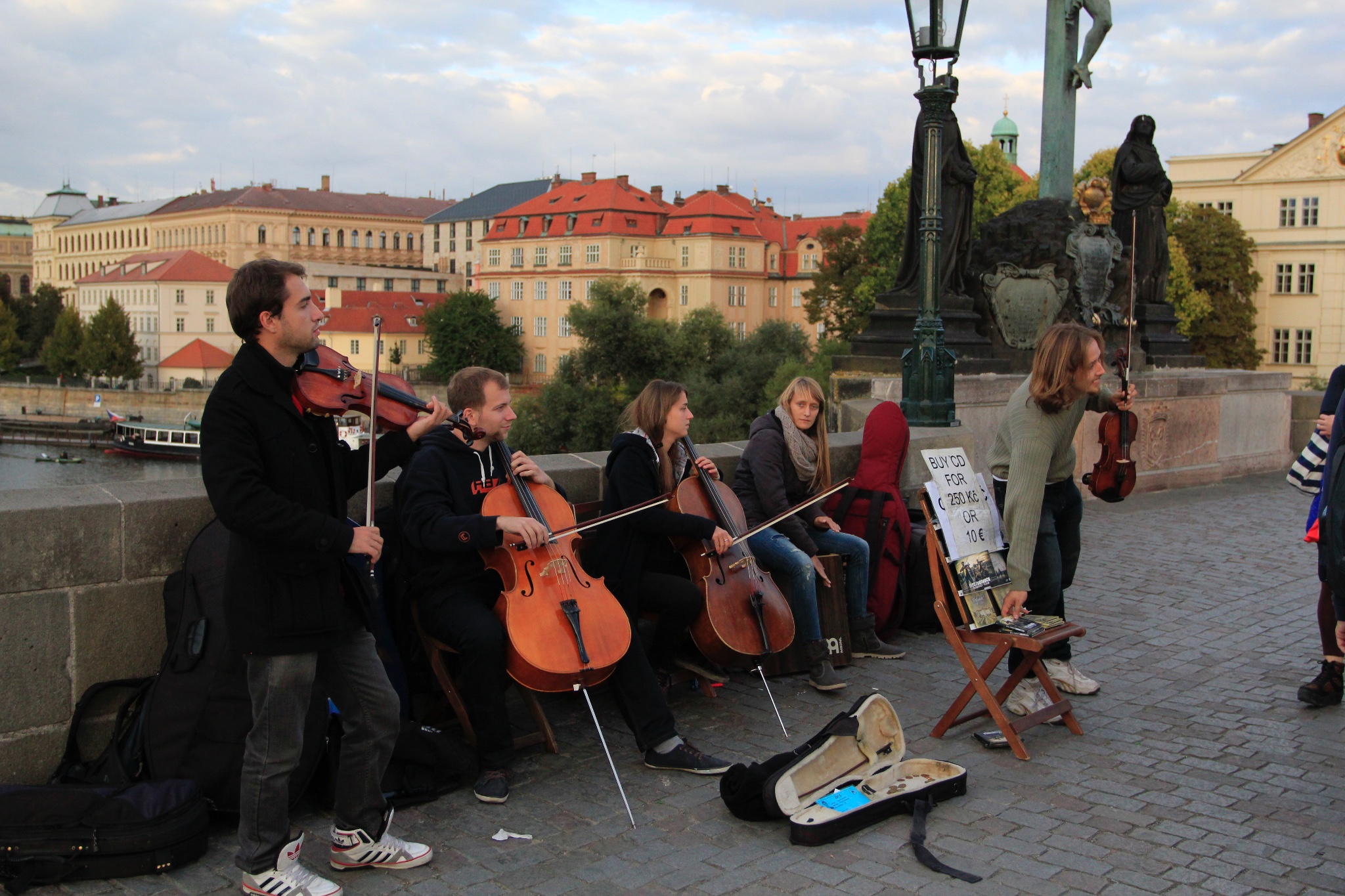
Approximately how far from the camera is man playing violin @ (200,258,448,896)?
11.1ft

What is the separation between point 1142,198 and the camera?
13.4 metres

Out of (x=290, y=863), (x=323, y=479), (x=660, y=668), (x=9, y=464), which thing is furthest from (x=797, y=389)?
(x=9, y=464)

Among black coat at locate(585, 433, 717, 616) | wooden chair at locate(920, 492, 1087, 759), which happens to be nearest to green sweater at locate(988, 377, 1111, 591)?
wooden chair at locate(920, 492, 1087, 759)

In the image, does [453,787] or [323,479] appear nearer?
[323,479]

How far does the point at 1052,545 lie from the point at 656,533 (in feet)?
5.95

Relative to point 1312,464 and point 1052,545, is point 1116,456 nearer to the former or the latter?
point 1052,545

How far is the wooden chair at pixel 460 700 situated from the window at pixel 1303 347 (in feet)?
227

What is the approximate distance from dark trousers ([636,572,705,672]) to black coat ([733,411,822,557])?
0.92 meters

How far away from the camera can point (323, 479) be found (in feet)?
11.9

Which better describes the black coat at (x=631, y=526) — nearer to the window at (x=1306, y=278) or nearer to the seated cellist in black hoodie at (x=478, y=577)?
the seated cellist in black hoodie at (x=478, y=577)

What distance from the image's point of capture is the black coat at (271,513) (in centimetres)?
336

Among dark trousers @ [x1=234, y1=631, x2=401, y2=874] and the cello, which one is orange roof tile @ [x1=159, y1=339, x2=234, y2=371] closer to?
the cello

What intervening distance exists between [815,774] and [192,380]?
111m

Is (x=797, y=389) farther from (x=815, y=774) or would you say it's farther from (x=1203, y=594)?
(x=1203, y=594)
